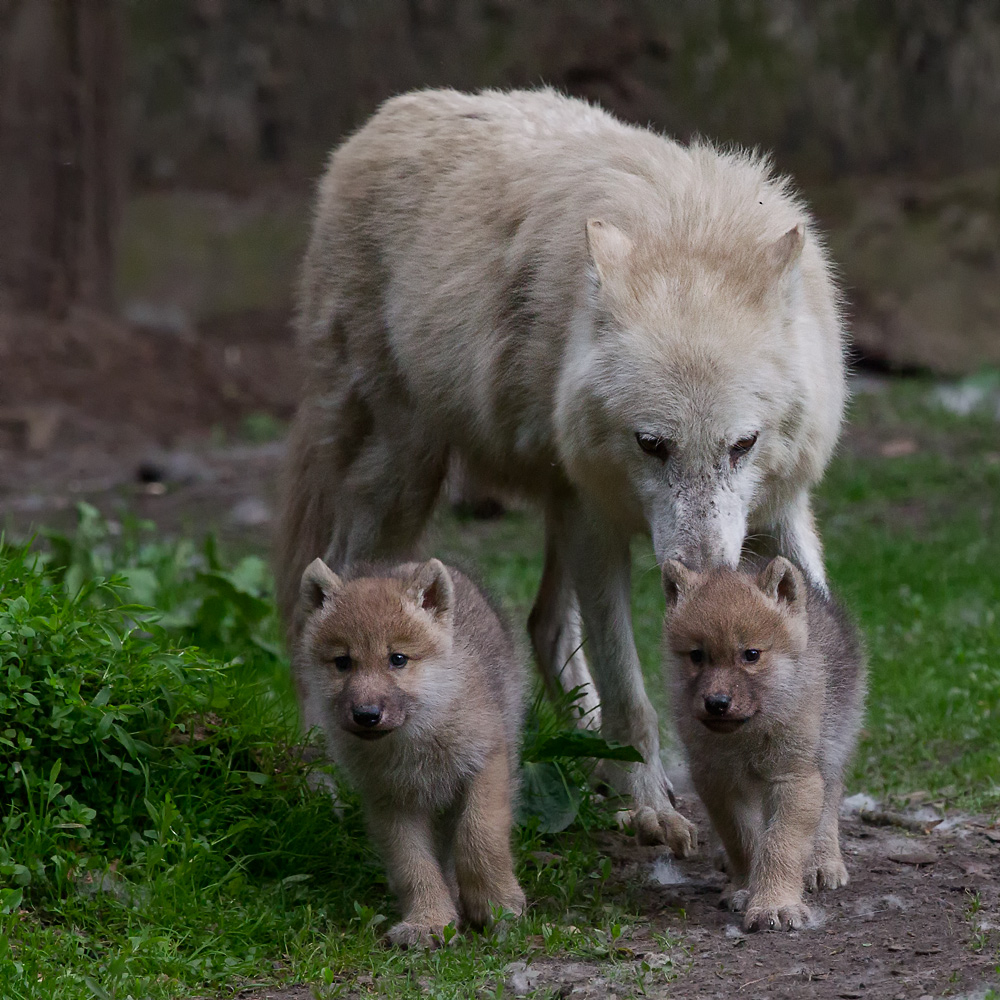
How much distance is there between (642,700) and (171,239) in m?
9.58

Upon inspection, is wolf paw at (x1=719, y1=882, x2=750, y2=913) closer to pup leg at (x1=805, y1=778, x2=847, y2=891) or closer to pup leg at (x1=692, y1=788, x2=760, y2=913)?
pup leg at (x1=692, y1=788, x2=760, y2=913)

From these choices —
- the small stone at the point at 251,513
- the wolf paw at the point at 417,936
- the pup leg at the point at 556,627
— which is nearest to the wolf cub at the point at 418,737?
the wolf paw at the point at 417,936

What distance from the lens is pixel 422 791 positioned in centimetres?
436

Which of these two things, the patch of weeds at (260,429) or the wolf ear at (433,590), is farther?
the patch of weeds at (260,429)

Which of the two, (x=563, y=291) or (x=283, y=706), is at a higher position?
(x=563, y=291)

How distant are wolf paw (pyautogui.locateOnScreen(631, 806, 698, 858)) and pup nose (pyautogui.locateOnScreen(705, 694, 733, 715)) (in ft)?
3.89

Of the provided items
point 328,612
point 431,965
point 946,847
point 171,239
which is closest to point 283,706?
point 328,612

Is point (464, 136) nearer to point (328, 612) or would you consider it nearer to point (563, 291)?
point (563, 291)

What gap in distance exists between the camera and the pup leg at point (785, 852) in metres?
4.30

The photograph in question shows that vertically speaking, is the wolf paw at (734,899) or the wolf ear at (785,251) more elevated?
the wolf ear at (785,251)

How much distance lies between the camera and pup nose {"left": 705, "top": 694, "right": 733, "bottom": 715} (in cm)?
413

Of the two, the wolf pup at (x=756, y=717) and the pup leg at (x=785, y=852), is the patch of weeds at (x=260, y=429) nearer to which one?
the wolf pup at (x=756, y=717)

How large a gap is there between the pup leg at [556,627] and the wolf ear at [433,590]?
6.38ft

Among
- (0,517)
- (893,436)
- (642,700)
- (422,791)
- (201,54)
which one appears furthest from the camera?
(201,54)
